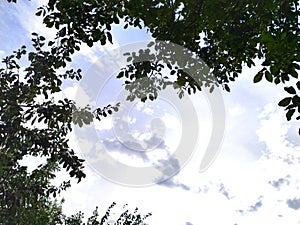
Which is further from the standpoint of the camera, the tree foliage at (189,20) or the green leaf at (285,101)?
the tree foliage at (189,20)

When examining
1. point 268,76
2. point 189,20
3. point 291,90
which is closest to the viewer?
point 291,90

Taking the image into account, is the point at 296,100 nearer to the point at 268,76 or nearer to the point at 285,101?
the point at 285,101

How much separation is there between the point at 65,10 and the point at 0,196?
585 centimetres

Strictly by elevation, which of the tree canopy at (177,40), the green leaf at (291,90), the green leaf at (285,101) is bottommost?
the green leaf at (285,101)

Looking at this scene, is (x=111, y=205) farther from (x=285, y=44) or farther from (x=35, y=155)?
(x=285, y=44)

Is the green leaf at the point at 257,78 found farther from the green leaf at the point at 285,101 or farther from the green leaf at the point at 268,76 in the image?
the green leaf at the point at 285,101

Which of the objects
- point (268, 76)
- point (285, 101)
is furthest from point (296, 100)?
point (268, 76)

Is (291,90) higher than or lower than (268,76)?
lower

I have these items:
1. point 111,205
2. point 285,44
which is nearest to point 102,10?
point 285,44

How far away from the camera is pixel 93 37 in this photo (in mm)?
4500

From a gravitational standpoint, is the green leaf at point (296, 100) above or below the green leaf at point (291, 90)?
below

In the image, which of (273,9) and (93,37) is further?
(93,37)

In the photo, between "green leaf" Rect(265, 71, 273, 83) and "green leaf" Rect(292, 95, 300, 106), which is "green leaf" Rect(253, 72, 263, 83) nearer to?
"green leaf" Rect(265, 71, 273, 83)

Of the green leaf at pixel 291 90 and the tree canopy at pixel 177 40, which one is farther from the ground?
the tree canopy at pixel 177 40
